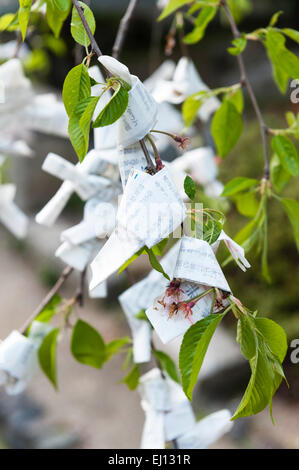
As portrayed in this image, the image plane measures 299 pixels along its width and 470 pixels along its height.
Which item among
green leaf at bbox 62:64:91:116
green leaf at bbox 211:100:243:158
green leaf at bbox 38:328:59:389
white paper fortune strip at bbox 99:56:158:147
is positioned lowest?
green leaf at bbox 38:328:59:389

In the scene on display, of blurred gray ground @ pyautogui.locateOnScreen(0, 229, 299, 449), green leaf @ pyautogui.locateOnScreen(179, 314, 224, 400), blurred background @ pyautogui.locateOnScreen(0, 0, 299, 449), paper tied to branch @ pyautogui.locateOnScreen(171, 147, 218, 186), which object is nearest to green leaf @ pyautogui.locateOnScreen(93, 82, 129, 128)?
green leaf @ pyautogui.locateOnScreen(179, 314, 224, 400)

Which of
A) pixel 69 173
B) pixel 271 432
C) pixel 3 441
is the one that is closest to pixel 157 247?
pixel 69 173

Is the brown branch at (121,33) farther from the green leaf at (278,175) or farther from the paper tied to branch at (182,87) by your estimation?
the green leaf at (278,175)

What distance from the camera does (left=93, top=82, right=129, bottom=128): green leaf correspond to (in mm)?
357

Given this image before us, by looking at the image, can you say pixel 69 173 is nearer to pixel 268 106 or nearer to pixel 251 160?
pixel 251 160

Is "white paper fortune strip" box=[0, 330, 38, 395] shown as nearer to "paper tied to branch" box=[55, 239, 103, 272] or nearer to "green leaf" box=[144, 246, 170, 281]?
"paper tied to branch" box=[55, 239, 103, 272]

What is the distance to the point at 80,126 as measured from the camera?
1.19 ft

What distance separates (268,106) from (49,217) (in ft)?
10.7

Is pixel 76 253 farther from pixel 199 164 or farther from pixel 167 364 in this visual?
pixel 199 164

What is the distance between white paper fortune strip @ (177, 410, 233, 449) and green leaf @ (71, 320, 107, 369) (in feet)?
0.45

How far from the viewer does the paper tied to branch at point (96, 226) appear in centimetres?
57

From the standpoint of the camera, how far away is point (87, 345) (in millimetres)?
659

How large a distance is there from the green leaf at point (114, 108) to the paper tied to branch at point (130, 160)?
0.04m

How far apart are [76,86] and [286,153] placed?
31cm
